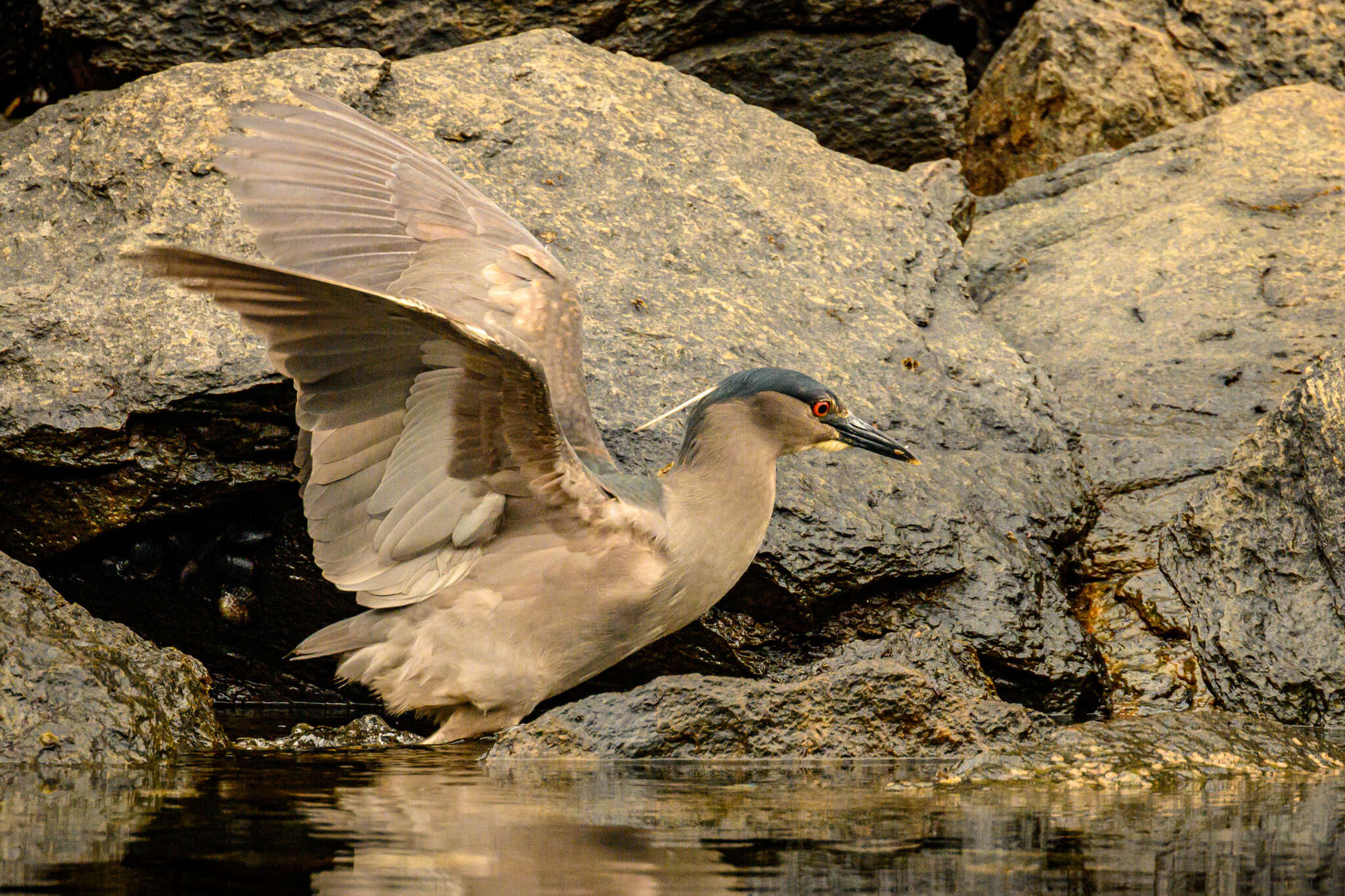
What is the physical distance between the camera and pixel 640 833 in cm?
290

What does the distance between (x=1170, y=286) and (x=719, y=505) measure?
11.1 feet

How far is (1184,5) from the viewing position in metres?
9.09

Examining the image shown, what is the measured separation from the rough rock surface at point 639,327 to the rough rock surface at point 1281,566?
2.59ft

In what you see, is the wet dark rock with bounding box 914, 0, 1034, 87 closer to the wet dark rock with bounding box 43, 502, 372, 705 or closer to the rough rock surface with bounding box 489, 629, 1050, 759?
the wet dark rock with bounding box 43, 502, 372, 705

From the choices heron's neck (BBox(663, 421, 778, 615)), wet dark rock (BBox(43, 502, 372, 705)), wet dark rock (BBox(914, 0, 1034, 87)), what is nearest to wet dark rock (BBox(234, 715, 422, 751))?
wet dark rock (BBox(43, 502, 372, 705))

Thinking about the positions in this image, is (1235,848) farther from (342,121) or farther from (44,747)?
(342,121)

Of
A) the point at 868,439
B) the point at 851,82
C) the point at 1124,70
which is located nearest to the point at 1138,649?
the point at 868,439

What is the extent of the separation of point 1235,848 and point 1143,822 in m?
0.30

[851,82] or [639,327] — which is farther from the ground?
[851,82]

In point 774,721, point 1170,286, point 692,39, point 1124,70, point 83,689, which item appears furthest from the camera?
point 1124,70

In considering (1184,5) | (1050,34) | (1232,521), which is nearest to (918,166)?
(1050,34)

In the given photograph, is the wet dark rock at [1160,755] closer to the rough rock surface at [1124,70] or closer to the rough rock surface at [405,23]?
the rough rock surface at [405,23]

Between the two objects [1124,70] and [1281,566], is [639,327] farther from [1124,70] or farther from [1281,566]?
[1124,70]

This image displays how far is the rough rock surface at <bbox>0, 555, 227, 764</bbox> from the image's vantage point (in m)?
3.82
